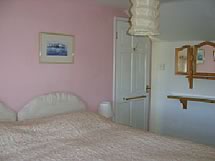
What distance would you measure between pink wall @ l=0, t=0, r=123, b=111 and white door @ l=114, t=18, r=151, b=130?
169mm

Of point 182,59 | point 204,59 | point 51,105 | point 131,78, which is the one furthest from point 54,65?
point 204,59

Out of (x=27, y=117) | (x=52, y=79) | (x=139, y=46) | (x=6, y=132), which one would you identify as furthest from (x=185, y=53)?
(x=6, y=132)

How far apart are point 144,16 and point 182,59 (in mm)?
2758

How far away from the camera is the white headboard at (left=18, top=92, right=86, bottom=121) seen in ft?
10.9

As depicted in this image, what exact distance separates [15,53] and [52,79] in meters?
0.56

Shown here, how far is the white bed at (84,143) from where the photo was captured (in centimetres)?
241

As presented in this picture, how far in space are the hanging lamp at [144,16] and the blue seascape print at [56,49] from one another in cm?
153

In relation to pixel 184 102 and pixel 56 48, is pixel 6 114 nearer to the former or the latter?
pixel 56 48

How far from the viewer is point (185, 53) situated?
15.6 feet

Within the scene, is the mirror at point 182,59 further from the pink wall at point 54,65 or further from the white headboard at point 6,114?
the white headboard at point 6,114

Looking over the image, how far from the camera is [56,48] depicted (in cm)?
360

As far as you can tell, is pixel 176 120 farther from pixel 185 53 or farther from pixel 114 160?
pixel 114 160

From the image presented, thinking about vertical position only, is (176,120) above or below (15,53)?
below

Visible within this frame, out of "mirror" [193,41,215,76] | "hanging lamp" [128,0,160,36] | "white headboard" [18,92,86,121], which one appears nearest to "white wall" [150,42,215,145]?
"mirror" [193,41,215,76]
